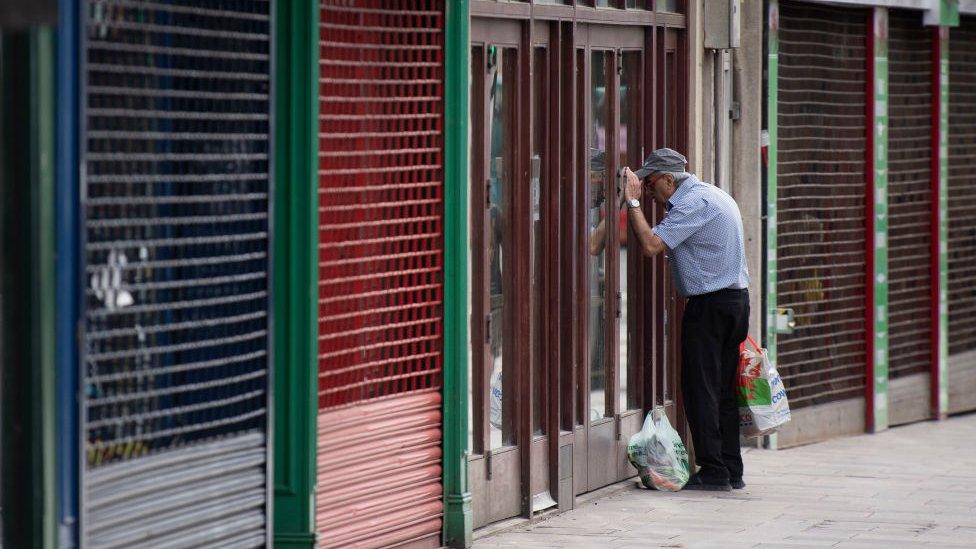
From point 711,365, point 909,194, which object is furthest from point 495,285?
point 909,194

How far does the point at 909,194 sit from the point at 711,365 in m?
3.91

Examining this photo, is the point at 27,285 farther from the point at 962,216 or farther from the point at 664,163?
the point at 962,216

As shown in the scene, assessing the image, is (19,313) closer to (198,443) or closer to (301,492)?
(198,443)

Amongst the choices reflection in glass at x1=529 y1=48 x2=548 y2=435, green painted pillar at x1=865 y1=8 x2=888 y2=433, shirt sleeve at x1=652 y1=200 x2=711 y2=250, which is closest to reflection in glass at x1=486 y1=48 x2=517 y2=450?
reflection in glass at x1=529 y1=48 x2=548 y2=435

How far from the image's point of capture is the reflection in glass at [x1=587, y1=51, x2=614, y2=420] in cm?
1006

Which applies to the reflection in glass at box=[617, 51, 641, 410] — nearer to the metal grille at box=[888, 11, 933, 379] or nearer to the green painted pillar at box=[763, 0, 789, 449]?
the green painted pillar at box=[763, 0, 789, 449]

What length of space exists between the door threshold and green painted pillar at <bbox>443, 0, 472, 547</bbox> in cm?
28

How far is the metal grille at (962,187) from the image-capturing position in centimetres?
1420

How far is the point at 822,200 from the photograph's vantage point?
12633 mm

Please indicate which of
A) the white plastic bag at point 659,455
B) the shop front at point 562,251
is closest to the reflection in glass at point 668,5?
the shop front at point 562,251

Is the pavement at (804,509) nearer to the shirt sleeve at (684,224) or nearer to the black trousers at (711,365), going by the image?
the black trousers at (711,365)

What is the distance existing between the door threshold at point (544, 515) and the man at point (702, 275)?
39 cm

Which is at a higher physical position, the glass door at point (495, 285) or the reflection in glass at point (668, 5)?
the reflection in glass at point (668, 5)

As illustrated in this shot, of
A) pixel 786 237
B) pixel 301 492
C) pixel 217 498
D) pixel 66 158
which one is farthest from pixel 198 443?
pixel 786 237
